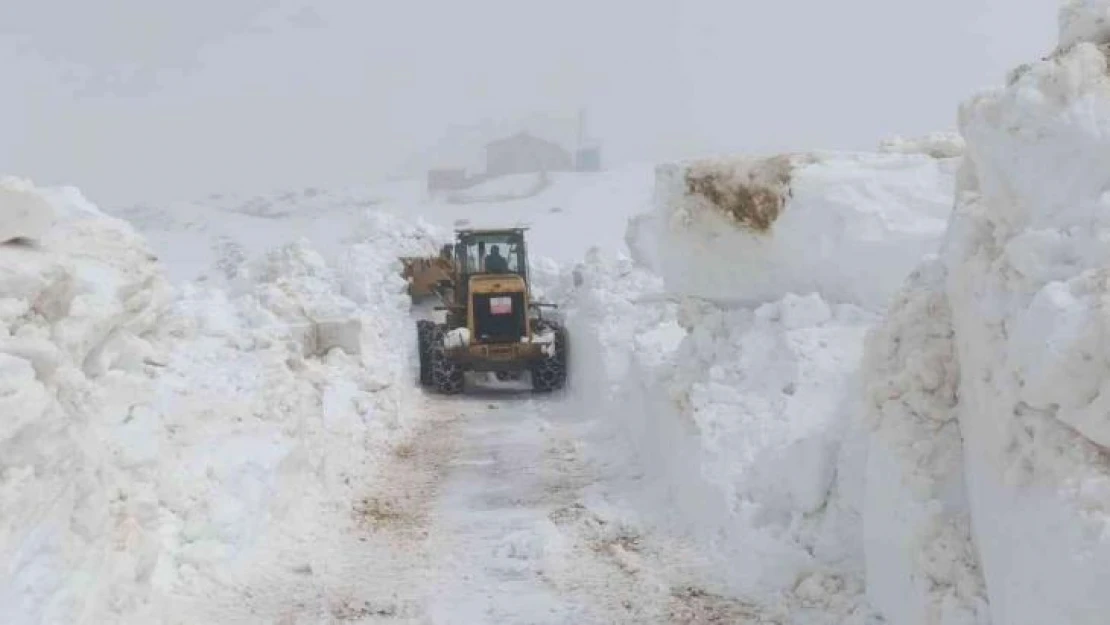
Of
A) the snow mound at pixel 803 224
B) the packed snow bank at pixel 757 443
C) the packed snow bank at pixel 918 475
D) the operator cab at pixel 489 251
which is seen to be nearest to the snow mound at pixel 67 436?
the packed snow bank at pixel 757 443

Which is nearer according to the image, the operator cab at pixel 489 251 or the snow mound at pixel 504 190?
the operator cab at pixel 489 251

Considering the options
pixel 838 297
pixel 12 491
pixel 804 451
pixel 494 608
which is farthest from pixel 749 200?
pixel 12 491

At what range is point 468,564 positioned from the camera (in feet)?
24.3

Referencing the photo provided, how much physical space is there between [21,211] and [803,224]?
6.70 m

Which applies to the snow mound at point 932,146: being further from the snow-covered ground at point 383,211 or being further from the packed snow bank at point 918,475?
the snow-covered ground at point 383,211

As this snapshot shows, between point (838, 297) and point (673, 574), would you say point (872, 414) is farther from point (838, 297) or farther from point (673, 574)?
point (838, 297)

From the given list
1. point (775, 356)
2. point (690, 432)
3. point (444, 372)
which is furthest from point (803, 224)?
point (444, 372)

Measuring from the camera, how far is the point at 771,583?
661 centimetres

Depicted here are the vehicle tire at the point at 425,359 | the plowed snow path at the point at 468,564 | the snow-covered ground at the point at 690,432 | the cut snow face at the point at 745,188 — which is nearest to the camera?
the snow-covered ground at the point at 690,432

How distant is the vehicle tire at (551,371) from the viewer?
1574 cm

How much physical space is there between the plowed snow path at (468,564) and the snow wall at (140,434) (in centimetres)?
15

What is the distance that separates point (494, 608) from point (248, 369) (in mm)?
4958

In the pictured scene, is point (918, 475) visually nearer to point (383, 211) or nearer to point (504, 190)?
point (383, 211)

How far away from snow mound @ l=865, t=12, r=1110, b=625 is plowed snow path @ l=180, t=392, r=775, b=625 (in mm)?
1455
